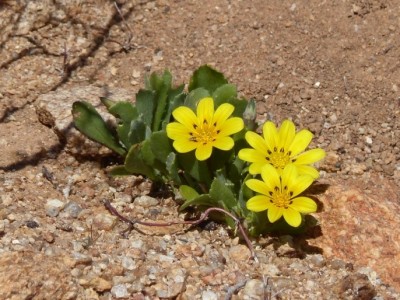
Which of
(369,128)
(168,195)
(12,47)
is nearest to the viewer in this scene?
(168,195)

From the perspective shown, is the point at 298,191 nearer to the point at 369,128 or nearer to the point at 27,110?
the point at 369,128

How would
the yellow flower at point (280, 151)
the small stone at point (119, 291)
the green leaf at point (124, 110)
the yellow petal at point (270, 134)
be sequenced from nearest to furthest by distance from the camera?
the small stone at point (119, 291) < the yellow flower at point (280, 151) < the yellow petal at point (270, 134) < the green leaf at point (124, 110)

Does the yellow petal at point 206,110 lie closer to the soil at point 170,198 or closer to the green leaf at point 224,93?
the green leaf at point 224,93

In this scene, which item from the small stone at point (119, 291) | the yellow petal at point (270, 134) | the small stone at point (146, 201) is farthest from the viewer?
the small stone at point (146, 201)

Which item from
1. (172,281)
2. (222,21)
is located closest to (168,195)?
(172,281)

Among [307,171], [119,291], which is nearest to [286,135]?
[307,171]

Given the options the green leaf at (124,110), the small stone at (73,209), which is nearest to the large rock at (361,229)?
the green leaf at (124,110)
